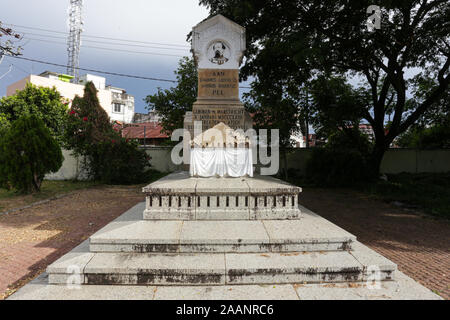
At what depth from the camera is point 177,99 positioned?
13555mm

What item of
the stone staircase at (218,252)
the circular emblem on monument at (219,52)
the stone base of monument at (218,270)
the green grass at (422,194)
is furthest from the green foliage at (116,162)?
the green grass at (422,194)

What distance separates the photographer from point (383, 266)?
3.33 meters

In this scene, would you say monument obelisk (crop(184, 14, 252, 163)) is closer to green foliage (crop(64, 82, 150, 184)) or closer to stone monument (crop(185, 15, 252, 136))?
stone monument (crop(185, 15, 252, 136))

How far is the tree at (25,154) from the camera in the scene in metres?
8.94

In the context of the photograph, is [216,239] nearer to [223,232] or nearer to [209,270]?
[223,232]

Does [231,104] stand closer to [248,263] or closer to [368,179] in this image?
[248,263]

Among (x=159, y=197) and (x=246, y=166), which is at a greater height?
(x=246, y=166)

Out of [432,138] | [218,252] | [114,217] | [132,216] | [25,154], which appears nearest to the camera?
[218,252]

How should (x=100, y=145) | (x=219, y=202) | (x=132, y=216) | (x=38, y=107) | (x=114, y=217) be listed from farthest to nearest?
(x=38, y=107) < (x=100, y=145) < (x=114, y=217) < (x=132, y=216) < (x=219, y=202)

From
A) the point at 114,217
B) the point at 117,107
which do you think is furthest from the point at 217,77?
the point at 117,107

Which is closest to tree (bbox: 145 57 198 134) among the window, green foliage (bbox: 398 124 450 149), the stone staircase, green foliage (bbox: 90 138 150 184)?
green foliage (bbox: 90 138 150 184)

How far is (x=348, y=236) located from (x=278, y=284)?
1316mm

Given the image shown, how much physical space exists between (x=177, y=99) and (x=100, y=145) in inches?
A: 173

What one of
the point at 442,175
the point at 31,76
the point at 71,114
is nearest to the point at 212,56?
the point at 71,114
